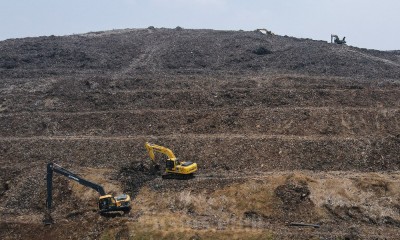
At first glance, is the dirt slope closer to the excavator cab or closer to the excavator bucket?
the excavator bucket

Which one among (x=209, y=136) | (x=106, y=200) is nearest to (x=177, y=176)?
(x=106, y=200)

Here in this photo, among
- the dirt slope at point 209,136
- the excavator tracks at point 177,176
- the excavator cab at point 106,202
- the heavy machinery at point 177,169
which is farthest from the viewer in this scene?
the excavator tracks at point 177,176

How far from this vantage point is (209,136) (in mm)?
30156

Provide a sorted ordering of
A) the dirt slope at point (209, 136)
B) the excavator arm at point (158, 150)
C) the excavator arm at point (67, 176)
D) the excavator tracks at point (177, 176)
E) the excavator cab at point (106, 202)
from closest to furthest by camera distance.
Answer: the dirt slope at point (209, 136), the excavator cab at point (106, 202), the excavator arm at point (67, 176), the excavator tracks at point (177, 176), the excavator arm at point (158, 150)

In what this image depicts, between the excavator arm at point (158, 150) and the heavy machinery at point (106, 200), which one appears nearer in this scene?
the heavy machinery at point (106, 200)

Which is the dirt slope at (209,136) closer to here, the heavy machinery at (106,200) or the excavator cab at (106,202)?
the heavy machinery at (106,200)

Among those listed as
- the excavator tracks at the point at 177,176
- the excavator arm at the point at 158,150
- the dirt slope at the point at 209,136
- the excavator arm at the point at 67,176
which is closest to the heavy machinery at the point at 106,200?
the excavator arm at the point at 67,176

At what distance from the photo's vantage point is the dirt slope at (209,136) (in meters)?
22.1

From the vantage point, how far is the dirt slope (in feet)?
72.6

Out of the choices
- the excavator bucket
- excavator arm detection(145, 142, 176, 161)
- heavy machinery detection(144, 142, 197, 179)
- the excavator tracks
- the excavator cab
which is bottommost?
the excavator bucket

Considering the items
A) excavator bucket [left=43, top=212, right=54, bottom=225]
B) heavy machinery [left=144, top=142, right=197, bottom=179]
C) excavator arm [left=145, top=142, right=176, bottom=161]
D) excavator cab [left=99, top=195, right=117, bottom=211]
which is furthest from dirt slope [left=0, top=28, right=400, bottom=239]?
excavator arm [left=145, top=142, right=176, bottom=161]

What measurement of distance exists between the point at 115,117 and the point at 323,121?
51.6ft

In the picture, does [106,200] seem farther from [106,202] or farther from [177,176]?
[177,176]

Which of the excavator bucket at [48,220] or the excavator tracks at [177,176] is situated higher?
the excavator tracks at [177,176]
